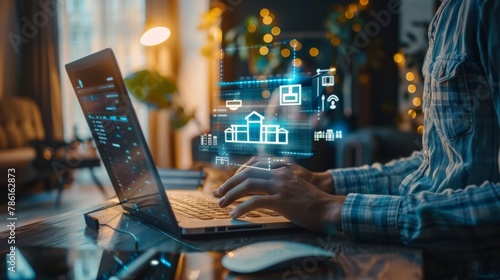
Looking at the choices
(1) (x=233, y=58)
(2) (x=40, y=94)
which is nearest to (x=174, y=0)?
(2) (x=40, y=94)

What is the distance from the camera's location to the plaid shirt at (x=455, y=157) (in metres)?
0.62

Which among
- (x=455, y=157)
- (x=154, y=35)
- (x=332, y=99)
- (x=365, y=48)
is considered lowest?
(x=455, y=157)

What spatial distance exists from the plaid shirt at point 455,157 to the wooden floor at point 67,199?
117 inches

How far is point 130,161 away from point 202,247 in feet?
0.60

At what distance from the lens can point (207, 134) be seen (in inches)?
37.6

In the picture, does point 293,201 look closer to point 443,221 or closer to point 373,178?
point 443,221

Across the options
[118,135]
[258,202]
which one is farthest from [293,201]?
[118,135]

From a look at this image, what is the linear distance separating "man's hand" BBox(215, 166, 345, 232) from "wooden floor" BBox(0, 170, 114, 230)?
2.85 m

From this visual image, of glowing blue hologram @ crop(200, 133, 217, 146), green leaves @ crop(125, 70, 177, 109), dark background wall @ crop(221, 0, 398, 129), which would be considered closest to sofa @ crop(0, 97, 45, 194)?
green leaves @ crop(125, 70, 177, 109)

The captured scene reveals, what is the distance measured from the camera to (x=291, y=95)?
871mm

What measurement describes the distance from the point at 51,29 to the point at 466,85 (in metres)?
4.98

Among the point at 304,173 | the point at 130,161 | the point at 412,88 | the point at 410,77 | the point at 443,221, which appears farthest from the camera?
the point at 410,77

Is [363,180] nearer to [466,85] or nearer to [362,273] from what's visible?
[466,85]

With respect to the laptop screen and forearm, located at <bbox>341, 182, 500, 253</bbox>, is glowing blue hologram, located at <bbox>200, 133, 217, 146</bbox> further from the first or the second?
forearm, located at <bbox>341, 182, 500, 253</bbox>
